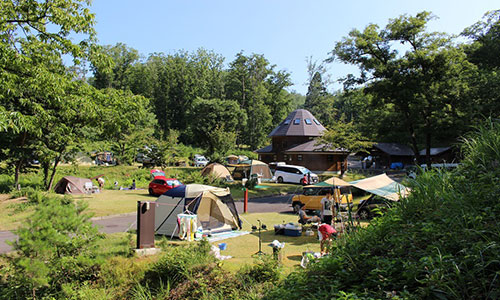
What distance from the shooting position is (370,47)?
28.1 meters

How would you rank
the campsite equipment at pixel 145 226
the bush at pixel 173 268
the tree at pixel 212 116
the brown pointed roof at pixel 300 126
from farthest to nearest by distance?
the tree at pixel 212 116
the brown pointed roof at pixel 300 126
the campsite equipment at pixel 145 226
the bush at pixel 173 268

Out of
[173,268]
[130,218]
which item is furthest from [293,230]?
[130,218]

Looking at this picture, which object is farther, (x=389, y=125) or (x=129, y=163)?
(x=389, y=125)

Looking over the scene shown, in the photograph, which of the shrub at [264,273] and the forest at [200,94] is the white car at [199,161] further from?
the shrub at [264,273]

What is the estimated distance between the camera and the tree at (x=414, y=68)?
26.6m

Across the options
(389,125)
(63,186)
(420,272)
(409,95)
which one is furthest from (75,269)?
(389,125)

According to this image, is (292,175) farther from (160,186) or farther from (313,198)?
(313,198)

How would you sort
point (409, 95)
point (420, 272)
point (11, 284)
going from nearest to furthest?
point (420, 272), point (11, 284), point (409, 95)

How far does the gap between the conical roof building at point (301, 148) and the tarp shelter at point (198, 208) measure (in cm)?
2687

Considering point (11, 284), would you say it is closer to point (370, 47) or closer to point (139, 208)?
point (139, 208)

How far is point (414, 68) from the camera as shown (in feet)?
88.6

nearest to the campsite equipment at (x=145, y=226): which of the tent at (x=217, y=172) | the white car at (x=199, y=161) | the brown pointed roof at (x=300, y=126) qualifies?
the tent at (x=217, y=172)

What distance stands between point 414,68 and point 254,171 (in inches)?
644

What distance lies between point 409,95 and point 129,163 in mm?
30317
